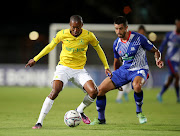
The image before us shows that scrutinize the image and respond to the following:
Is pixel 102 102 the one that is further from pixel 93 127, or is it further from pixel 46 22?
pixel 46 22

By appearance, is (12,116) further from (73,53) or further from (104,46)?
(104,46)

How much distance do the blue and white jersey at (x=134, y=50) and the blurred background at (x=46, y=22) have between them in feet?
20.3

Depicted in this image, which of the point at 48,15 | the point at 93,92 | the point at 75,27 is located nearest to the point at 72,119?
the point at 93,92

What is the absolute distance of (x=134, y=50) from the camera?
25.6 feet

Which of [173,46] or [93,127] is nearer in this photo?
[93,127]

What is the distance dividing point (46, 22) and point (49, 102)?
71.5 ft

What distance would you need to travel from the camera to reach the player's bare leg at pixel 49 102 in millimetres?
6930

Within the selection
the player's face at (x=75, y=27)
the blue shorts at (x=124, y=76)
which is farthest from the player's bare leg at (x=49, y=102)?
the blue shorts at (x=124, y=76)

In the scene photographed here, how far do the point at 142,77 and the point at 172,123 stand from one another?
1.05m

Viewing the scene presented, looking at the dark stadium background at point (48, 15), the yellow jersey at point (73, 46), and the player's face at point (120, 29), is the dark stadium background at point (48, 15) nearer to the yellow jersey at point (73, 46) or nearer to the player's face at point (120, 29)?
→ the player's face at point (120, 29)

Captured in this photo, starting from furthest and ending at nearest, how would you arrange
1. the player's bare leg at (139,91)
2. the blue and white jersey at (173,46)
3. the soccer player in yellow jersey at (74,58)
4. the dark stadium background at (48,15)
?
the dark stadium background at (48,15) → the blue and white jersey at (173,46) → the player's bare leg at (139,91) → the soccer player in yellow jersey at (74,58)

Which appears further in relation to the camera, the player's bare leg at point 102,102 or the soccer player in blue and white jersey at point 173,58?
the soccer player in blue and white jersey at point 173,58

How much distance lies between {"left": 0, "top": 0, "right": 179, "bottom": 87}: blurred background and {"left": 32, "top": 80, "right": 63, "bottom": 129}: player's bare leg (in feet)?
23.9

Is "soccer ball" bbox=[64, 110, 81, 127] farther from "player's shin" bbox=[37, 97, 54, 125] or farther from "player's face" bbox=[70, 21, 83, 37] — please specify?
"player's face" bbox=[70, 21, 83, 37]
